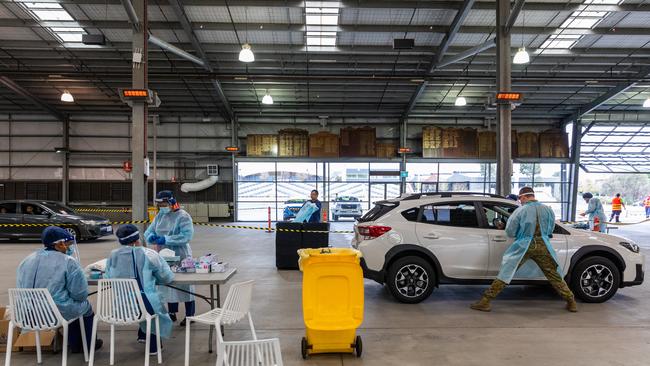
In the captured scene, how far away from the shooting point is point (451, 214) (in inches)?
242

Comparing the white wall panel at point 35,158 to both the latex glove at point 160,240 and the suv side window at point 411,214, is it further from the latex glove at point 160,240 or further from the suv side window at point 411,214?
the suv side window at point 411,214

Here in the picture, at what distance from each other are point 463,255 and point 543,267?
3.38ft

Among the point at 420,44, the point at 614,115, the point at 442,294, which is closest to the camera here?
the point at 442,294

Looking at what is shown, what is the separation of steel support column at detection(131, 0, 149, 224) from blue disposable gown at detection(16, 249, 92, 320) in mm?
7041

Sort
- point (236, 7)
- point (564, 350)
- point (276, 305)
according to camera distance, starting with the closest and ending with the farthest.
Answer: point (564, 350) → point (276, 305) → point (236, 7)

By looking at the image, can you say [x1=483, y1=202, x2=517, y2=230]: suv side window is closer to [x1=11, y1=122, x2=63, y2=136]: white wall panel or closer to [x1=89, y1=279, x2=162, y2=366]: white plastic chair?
[x1=89, y1=279, x2=162, y2=366]: white plastic chair


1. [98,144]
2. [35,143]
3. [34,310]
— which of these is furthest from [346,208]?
[34,310]

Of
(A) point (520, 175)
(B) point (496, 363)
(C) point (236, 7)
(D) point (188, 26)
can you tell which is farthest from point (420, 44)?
(B) point (496, 363)

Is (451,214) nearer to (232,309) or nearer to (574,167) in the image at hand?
(232,309)

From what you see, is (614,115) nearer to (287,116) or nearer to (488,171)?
(488,171)

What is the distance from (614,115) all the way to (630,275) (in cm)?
1787

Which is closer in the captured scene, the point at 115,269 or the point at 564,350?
the point at 115,269

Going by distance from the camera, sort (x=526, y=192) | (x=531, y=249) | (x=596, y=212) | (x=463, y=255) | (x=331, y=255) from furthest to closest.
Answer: (x=596, y=212)
(x=463, y=255)
(x=526, y=192)
(x=531, y=249)
(x=331, y=255)

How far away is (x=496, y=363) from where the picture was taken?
3977 mm
